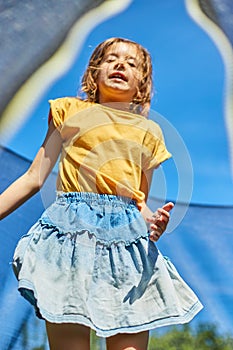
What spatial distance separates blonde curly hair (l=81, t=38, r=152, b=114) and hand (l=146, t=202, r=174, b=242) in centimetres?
22

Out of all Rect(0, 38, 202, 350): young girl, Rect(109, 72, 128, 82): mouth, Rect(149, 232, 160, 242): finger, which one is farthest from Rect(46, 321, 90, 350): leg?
Rect(109, 72, 128, 82): mouth

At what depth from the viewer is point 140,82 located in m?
1.06

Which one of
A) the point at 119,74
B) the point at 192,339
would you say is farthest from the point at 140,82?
the point at 192,339

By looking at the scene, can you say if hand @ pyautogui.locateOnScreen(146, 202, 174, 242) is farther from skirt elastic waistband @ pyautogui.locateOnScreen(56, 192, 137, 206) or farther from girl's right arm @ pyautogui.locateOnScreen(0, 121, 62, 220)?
girl's right arm @ pyautogui.locateOnScreen(0, 121, 62, 220)

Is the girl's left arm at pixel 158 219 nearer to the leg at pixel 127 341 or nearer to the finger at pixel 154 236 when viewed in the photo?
the finger at pixel 154 236

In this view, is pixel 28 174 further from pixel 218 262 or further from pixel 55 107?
pixel 218 262

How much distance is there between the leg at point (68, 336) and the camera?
86 centimetres

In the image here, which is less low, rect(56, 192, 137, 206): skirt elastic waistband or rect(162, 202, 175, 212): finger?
rect(56, 192, 137, 206): skirt elastic waistband

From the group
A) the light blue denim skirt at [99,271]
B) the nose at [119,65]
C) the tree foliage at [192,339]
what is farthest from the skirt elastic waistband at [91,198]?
the tree foliage at [192,339]

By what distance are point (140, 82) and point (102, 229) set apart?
278mm

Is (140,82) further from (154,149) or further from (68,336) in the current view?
(68,336)

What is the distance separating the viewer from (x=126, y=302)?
33.7 inches

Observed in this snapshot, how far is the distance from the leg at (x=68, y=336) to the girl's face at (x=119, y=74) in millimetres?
355

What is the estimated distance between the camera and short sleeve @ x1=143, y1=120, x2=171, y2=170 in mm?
998
